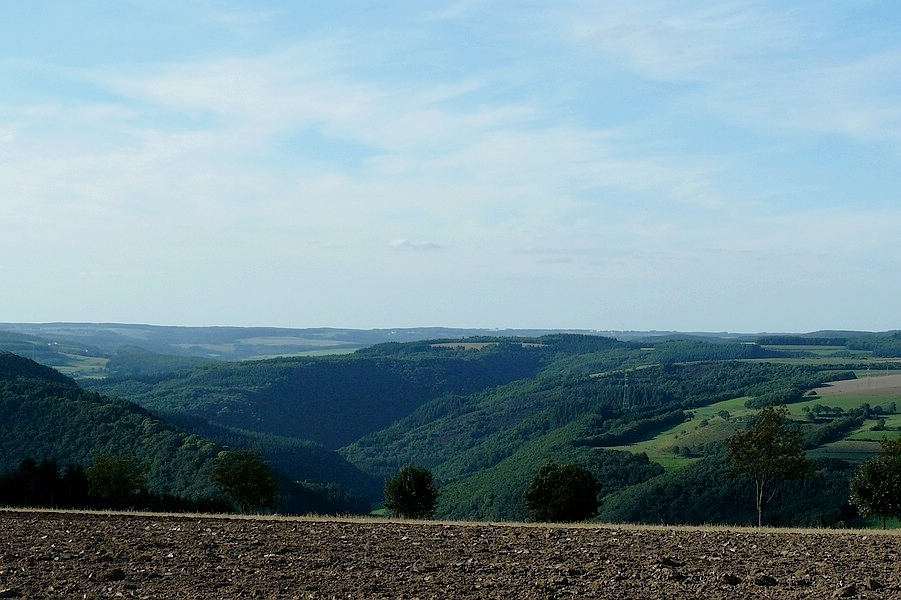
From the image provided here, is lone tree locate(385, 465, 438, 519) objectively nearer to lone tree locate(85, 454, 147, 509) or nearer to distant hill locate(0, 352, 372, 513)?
lone tree locate(85, 454, 147, 509)

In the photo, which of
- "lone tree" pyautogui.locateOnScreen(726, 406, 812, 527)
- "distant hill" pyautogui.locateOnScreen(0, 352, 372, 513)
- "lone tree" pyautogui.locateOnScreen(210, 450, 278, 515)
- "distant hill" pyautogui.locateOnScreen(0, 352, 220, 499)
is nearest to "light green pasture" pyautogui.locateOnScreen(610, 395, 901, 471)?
"distant hill" pyautogui.locateOnScreen(0, 352, 372, 513)

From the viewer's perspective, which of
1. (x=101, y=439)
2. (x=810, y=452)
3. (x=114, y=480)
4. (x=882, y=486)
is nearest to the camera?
(x=882, y=486)

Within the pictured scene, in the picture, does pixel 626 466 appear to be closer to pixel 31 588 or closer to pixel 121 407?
pixel 121 407

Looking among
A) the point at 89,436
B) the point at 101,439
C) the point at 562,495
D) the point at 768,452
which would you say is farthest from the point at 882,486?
the point at 89,436

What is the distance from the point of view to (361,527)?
78.6 feet

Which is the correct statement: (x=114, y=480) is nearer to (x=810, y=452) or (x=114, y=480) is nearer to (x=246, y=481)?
(x=246, y=481)

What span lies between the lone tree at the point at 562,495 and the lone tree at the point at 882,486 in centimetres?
1652

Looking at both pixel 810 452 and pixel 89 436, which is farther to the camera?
pixel 810 452

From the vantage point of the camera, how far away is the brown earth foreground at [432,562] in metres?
15.8

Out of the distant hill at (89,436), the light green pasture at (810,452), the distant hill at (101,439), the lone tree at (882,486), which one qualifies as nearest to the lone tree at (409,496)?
the lone tree at (882,486)

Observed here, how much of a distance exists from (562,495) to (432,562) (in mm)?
41368

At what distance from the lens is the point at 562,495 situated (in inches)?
2302

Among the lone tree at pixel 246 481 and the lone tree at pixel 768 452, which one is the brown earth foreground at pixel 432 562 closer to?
the lone tree at pixel 768 452

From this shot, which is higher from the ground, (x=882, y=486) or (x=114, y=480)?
(x=882, y=486)
